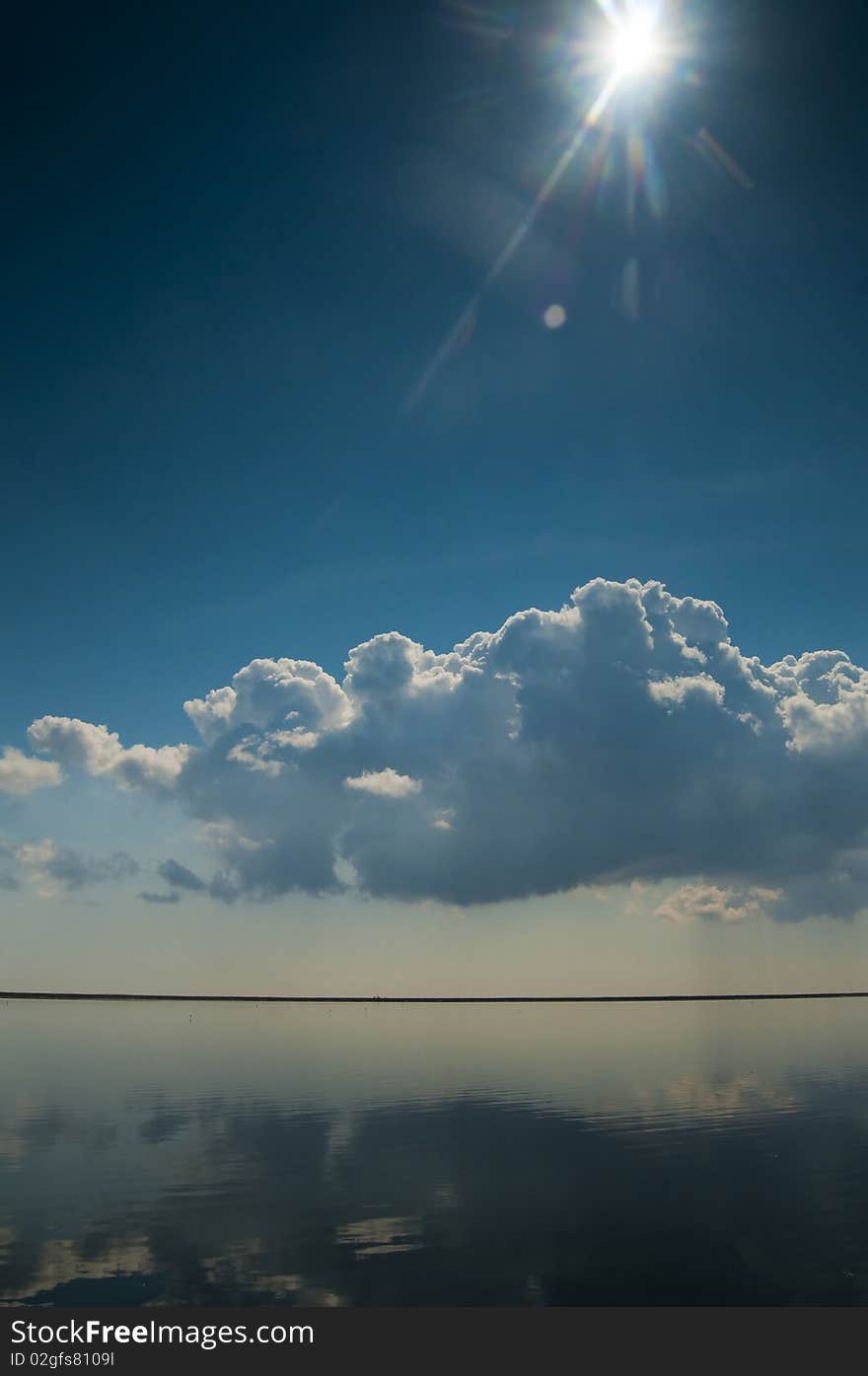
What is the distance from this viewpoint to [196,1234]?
4088 cm

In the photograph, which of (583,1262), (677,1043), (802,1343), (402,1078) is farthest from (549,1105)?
(677,1043)

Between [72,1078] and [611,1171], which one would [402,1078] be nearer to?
[72,1078]

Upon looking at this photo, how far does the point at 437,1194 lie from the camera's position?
49.3 meters

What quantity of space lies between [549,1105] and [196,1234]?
52.2 metres

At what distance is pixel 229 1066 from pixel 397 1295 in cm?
11263

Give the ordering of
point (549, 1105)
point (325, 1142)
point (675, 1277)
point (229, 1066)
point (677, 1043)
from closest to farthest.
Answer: point (675, 1277), point (325, 1142), point (549, 1105), point (229, 1066), point (677, 1043)

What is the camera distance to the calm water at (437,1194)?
3488cm

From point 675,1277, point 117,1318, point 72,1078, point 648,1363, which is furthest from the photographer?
point 72,1078

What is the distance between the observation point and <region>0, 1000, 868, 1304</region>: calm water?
114 ft

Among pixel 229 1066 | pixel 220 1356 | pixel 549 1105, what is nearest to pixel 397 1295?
pixel 220 1356

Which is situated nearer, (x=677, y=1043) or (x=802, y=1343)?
(x=802, y=1343)

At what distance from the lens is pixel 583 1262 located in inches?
1459

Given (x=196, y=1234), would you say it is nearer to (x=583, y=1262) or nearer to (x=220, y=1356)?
(x=220, y=1356)

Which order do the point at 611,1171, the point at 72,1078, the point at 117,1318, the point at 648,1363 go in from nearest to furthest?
the point at 648,1363, the point at 117,1318, the point at 611,1171, the point at 72,1078
